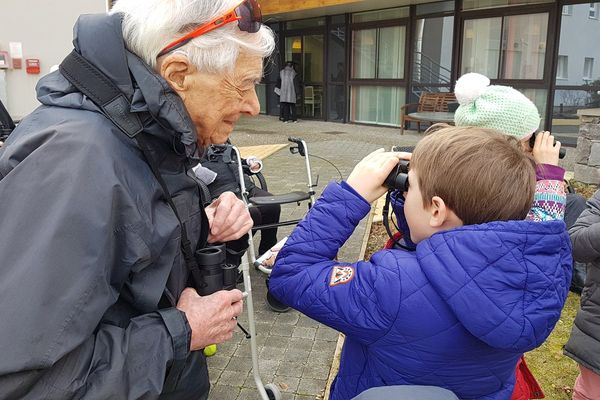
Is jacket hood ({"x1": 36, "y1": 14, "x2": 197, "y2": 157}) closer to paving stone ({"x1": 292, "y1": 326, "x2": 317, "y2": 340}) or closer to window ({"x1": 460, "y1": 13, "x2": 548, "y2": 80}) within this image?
paving stone ({"x1": 292, "y1": 326, "x2": 317, "y2": 340})

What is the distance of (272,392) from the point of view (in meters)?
2.69

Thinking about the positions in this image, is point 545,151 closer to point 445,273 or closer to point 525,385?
point 525,385

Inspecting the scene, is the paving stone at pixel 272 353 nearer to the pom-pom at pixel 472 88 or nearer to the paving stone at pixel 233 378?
the paving stone at pixel 233 378

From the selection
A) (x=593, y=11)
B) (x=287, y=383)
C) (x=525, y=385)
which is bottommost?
(x=287, y=383)

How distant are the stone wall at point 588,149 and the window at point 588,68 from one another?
13.4ft

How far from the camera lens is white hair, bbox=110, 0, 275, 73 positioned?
49.3 inches

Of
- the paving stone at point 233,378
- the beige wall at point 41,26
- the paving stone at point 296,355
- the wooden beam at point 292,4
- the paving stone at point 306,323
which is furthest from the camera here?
the wooden beam at point 292,4

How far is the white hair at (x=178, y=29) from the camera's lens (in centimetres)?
125

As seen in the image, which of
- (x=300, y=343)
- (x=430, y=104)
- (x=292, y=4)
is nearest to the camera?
(x=300, y=343)

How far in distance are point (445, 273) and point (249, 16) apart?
85 cm

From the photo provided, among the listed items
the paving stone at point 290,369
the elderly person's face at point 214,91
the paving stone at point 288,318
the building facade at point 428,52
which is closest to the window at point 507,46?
the building facade at point 428,52

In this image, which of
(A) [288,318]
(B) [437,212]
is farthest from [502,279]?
(A) [288,318]

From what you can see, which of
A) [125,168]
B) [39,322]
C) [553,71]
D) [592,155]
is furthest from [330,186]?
[553,71]

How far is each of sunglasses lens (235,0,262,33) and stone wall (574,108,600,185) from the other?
6.74 metres
